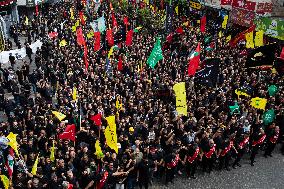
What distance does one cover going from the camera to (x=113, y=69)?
771 inches

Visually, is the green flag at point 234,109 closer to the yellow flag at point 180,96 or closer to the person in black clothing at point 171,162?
the yellow flag at point 180,96

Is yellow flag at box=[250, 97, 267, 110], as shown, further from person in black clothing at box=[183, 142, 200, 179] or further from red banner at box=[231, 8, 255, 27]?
red banner at box=[231, 8, 255, 27]

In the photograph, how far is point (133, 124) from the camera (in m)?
13.8

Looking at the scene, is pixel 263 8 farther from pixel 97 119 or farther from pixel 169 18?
pixel 97 119

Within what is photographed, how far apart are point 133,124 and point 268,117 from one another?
5.18m

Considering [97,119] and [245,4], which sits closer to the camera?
[97,119]

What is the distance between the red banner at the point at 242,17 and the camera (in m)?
26.1

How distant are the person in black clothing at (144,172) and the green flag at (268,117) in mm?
5421

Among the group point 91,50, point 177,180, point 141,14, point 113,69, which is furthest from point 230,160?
point 141,14

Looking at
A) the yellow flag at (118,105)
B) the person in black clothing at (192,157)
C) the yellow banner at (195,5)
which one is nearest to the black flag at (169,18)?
the yellow banner at (195,5)

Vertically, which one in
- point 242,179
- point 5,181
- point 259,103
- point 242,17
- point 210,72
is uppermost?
point 242,17

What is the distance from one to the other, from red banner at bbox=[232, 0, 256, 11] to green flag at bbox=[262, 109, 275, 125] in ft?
45.7

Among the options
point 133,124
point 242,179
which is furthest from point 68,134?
point 242,179

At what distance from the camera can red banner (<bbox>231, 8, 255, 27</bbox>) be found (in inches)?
1026
